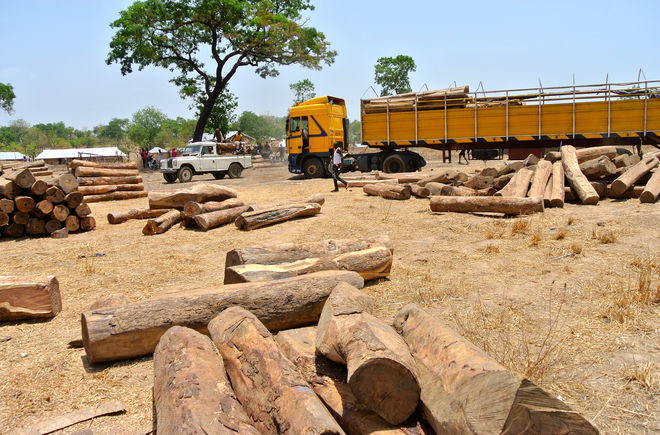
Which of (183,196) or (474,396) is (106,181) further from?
(474,396)

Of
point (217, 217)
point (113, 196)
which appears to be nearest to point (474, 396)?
point (217, 217)

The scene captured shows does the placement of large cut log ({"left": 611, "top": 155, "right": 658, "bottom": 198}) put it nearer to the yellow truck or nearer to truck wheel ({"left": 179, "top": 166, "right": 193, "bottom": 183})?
the yellow truck

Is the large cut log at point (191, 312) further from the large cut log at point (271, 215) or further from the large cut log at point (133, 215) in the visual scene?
the large cut log at point (133, 215)

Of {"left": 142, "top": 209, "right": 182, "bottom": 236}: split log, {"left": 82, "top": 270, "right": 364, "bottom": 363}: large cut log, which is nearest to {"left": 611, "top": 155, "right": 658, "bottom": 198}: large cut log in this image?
{"left": 82, "top": 270, "right": 364, "bottom": 363}: large cut log

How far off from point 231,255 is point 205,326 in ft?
4.86

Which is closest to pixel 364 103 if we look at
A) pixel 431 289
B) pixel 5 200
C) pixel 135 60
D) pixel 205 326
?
pixel 5 200

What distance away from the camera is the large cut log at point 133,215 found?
12.1m

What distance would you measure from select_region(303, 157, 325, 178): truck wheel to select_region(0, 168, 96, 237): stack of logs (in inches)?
473

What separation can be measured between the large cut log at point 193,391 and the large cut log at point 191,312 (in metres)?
0.73

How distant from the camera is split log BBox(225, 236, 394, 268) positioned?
221 inches

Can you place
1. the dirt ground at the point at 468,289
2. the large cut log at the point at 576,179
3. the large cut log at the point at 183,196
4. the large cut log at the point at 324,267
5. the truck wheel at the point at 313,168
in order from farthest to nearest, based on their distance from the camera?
the truck wheel at the point at 313,168, the large cut log at the point at 183,196, the large cut log at the point at 576,179, the large cut log at the point at 324,267, the dirt ground at the point at 468,289

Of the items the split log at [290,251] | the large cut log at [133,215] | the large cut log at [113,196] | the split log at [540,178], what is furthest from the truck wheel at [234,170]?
the split log at [290,251]

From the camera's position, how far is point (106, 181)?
17.3 meters

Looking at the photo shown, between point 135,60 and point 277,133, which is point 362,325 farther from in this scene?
point 277,133
